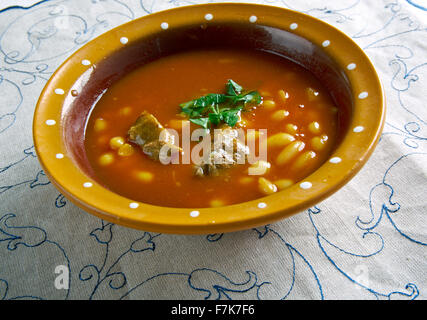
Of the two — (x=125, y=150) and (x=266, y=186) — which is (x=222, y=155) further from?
(x=125, y=150)

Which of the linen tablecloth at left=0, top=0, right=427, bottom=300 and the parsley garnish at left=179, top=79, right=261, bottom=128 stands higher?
the parsley garnish at left=179, top=79, right=261, bottom=128

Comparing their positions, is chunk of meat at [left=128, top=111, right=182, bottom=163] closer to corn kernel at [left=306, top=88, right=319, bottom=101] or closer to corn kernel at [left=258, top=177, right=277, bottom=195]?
corn kernel at [left=258, top=177, right=277, bottom=195]

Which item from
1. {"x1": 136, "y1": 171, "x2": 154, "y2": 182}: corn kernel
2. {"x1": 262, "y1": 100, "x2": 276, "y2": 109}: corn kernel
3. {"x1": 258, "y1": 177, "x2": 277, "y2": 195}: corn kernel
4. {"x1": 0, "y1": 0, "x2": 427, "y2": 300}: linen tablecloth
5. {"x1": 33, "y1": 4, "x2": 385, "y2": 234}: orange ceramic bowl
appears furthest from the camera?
{"x1": 262, "y1": 100, "x2": 276, "y2": 109}: corn kernel

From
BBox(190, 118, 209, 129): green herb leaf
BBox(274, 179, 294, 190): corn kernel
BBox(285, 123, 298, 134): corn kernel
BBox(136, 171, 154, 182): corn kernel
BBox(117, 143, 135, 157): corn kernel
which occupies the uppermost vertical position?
BBox(285, 123, 298, 134): corn kernel

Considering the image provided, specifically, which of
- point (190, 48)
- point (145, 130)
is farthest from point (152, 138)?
point (190, 48)

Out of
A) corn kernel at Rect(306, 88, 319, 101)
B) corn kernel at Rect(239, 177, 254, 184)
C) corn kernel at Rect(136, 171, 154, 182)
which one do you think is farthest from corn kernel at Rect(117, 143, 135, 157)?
corn kernel at Rect(306, 88, 319, 101)

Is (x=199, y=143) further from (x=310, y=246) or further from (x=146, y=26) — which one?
(x=146, y=26)
